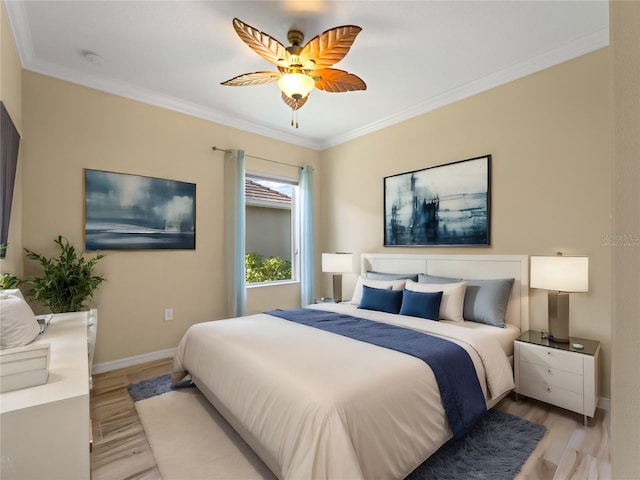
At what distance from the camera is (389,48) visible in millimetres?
2588

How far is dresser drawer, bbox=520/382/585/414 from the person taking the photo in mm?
2207

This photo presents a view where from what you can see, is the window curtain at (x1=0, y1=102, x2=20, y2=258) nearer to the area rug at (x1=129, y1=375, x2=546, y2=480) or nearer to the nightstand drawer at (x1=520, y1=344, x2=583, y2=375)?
the area rug at (x1=129, y1=375, x2=546, y2=480)

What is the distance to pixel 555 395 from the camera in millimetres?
2305

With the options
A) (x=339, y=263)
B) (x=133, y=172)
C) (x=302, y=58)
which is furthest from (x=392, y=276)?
(x=133, y=172)

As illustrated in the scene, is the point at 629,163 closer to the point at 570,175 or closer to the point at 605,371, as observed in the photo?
the point at 570,175

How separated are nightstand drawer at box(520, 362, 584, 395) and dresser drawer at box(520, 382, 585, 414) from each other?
24 millimetres

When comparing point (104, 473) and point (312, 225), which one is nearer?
point (104, 473)

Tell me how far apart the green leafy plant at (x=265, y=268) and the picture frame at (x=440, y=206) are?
163 cm

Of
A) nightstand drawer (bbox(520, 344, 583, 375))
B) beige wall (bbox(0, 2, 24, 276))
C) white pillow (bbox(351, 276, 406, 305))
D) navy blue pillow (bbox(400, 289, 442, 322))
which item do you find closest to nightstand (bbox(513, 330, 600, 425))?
nightstand drawer (bbox(520, 344, 583, 375))

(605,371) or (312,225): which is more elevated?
(312,225)

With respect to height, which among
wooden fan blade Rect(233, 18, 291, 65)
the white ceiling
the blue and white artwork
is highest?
the white ceiling

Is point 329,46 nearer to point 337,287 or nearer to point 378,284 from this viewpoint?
point 378,284

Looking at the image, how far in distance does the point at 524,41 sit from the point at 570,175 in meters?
1.15

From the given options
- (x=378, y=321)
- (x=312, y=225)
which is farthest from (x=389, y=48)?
(x=312, y=225)
